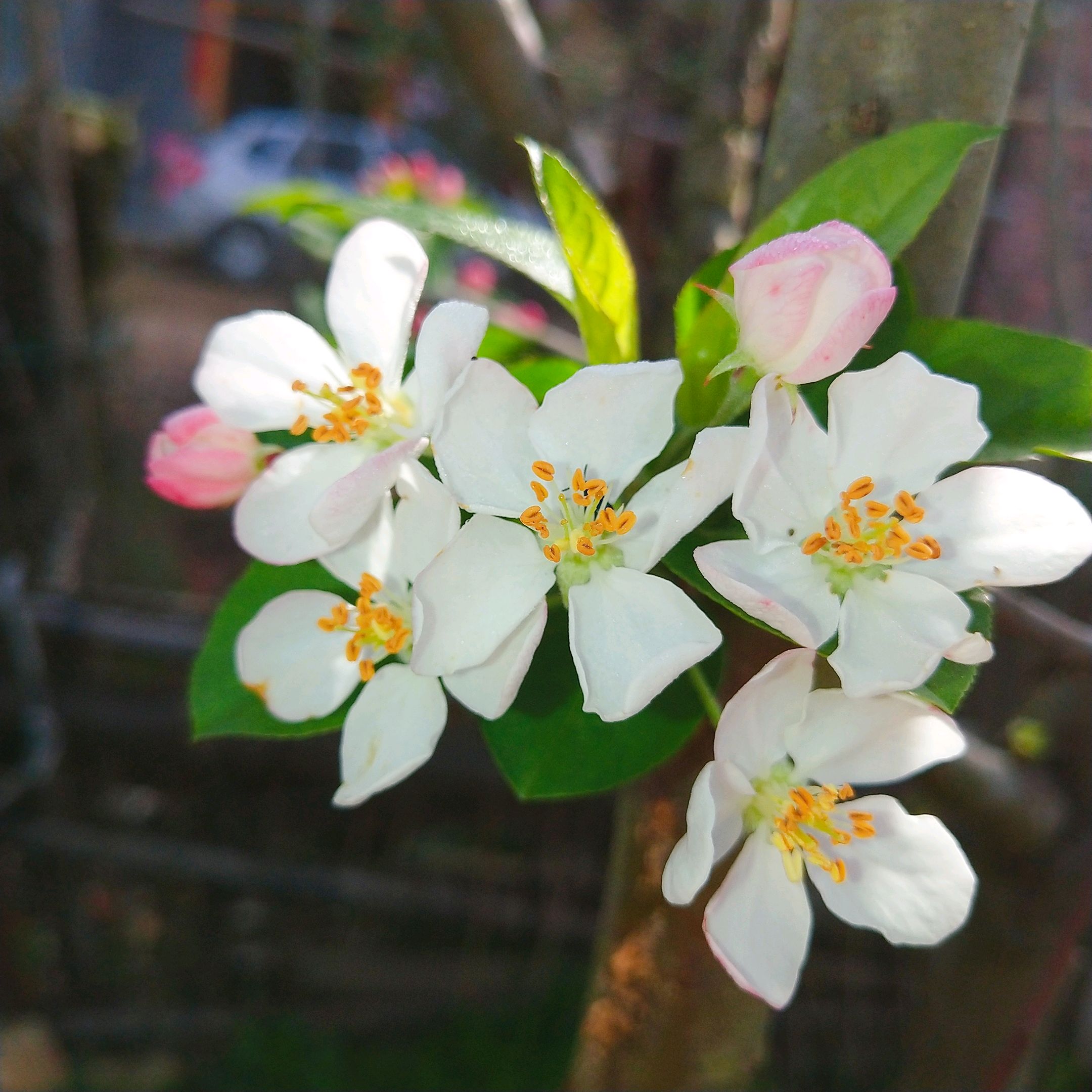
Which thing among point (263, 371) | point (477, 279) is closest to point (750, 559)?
point (263, 371)

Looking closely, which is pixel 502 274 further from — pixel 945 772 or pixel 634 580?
pixel 634 580

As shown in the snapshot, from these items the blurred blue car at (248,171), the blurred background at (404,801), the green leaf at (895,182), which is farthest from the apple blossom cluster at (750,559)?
the blurred blue car at (248,171)

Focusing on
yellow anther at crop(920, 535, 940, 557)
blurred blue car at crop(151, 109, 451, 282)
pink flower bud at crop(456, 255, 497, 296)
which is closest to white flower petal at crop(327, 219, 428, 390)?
yellow anther at crop(920, 535, 940, 557)

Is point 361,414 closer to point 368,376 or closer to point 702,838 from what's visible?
point 368,376

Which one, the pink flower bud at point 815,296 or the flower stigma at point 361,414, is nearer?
the pink flower bud at point 815,296

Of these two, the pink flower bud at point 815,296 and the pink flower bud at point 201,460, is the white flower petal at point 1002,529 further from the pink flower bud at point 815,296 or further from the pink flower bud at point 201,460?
the pink flower bud at point 201,460

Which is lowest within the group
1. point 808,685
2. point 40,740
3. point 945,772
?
point 40,740

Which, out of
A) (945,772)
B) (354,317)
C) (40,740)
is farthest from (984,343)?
(40,740)

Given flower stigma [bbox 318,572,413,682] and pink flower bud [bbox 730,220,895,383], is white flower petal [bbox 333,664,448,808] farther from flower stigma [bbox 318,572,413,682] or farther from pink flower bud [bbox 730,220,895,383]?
pink flower bud [bbox 730,220,895,383]
